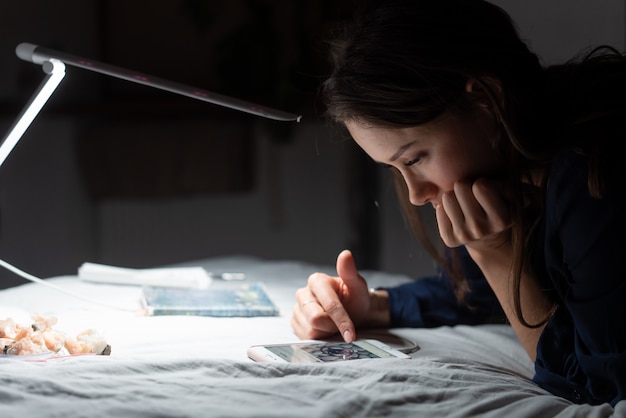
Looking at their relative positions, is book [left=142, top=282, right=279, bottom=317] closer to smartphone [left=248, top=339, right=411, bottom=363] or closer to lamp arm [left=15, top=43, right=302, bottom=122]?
smartphone [left=248, top=339, right=411, bottom=363]

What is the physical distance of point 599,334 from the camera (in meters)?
0.81

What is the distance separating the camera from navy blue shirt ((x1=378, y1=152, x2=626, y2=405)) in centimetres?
80

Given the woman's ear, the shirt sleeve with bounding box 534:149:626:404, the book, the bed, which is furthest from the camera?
the book

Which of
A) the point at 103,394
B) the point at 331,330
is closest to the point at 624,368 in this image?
the point at 331,330

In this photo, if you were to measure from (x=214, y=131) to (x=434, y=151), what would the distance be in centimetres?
166

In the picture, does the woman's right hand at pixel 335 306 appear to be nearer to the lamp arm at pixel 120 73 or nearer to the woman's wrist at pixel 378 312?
the woman's wrist at pixel 378 312

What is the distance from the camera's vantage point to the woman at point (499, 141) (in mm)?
857

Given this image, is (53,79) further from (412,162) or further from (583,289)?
(583,289)

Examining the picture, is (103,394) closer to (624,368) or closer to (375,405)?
(375,405)

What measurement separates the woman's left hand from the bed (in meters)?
0.16

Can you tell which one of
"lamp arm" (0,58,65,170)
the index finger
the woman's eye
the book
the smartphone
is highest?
"lamp arm" (0,58,65,170)

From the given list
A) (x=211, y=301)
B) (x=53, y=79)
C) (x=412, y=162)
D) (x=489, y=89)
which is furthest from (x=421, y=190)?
(x=53, y=79)

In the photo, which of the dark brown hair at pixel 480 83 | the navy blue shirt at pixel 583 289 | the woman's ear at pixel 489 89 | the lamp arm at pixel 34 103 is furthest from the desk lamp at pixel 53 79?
the navy blue shirt at pixel 583 289

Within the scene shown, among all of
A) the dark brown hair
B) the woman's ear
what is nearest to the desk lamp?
the dark brown hair
